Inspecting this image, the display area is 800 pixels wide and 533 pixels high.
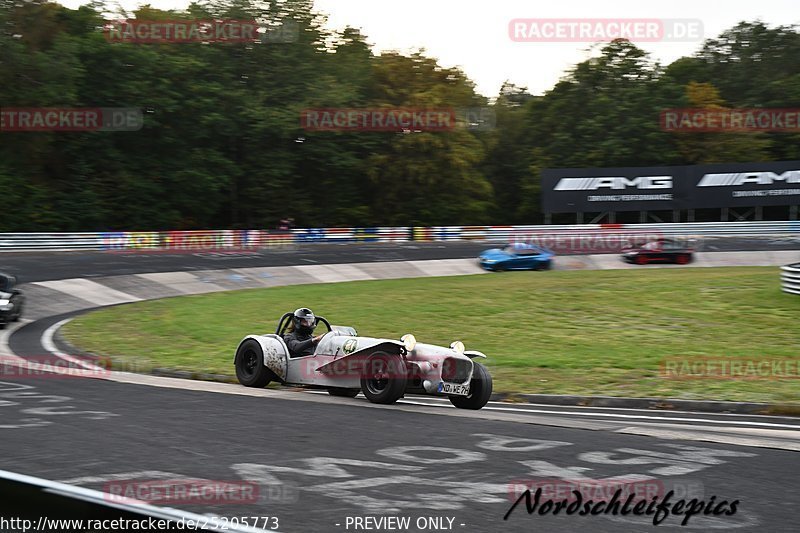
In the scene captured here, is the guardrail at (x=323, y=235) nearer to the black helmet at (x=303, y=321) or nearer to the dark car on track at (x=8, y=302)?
the dark car on track at (x=8, y=302)

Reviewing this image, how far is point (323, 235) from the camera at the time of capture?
47562 millimetres

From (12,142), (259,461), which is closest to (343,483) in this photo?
(259,461)

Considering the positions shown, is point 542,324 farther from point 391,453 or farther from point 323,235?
point 323,235

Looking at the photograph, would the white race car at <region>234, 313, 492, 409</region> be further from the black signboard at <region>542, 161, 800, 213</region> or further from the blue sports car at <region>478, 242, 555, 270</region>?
the black signboard at <region>542, 161, 800, 213</region>

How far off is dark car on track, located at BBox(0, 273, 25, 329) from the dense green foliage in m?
26.3

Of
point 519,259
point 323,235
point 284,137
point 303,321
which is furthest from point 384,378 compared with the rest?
point 284,137

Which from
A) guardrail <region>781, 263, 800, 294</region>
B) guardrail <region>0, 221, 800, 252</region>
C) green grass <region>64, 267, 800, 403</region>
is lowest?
green grass <region>64, 267, 800, 403</region>

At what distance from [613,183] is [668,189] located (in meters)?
3.28

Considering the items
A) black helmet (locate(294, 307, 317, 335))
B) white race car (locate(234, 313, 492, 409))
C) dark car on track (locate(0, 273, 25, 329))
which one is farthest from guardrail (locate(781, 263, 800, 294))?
dark car on track (locate(0, 273, 25, 329))

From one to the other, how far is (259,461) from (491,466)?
6.33 ft

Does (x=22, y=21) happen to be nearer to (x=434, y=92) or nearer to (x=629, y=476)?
(x=434, y=92)

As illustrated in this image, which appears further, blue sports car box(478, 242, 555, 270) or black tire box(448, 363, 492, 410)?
blue sports car box(478, 242, 555, 270)

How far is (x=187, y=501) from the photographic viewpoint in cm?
599

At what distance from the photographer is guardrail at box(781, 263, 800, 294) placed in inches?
986
